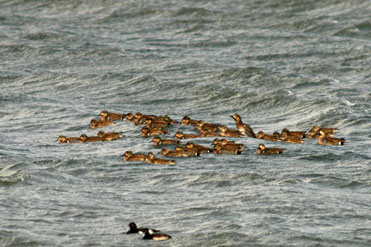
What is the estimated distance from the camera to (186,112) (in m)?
22.8

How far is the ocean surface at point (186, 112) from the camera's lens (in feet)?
45.2

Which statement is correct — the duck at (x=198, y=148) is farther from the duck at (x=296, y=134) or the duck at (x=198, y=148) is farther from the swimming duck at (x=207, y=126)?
the duck at (x=296, y=134)

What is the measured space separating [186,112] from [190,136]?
3888 millimetres

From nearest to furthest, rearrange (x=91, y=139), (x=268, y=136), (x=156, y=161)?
(x=156, y=161)
(x=268, y=136)
(x=91, y=139)

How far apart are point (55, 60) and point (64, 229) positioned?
1603 centimetres

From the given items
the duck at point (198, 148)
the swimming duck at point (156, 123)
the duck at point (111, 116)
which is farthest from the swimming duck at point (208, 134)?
the duck at point (111, 116)

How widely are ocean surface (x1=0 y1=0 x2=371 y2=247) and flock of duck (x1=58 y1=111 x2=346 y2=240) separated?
174mm

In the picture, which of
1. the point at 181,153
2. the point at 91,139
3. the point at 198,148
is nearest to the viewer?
the point at 181,153

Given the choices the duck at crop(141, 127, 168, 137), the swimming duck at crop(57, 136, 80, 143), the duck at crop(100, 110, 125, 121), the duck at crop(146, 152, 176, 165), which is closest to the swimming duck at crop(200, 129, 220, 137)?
the duck at crop(141, 127, 168, 137)

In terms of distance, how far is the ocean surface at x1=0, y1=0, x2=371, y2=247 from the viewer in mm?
13781

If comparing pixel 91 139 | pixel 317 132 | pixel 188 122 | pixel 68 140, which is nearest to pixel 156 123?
pixel 188 122

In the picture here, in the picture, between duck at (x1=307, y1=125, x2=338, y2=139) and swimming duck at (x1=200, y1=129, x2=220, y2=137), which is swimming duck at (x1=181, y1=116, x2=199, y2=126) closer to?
swimming duck at (x1=200, y1=129, x2=220, y2=137)

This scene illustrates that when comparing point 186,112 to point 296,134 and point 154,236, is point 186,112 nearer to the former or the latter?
point 296,134

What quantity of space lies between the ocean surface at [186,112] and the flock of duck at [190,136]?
0.17 metres
